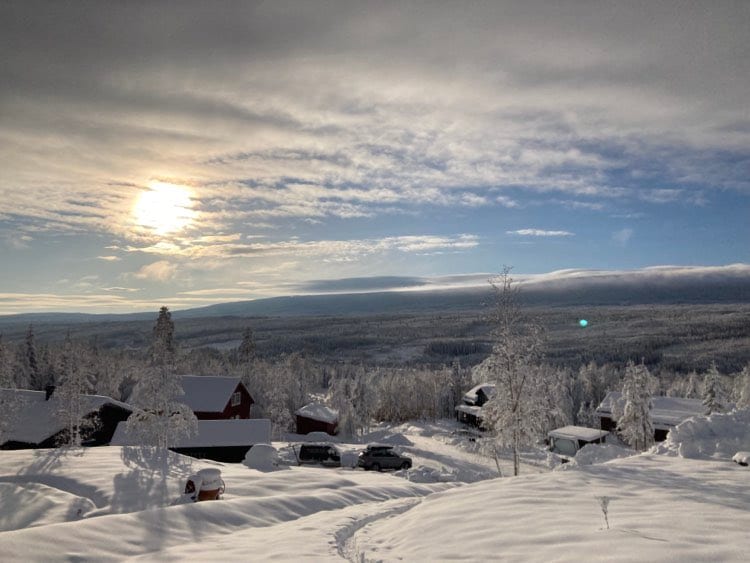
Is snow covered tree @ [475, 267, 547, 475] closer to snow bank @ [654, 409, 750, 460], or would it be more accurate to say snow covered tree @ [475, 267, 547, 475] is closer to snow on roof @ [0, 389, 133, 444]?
snow bank @ [654, 409, 750, 460]

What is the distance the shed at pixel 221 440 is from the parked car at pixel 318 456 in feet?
13.4

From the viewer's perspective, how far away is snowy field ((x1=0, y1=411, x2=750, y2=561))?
29.4 feet

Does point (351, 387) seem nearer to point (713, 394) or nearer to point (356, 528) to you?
point (713, 394)

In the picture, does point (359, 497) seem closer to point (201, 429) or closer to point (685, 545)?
point (685, 545)

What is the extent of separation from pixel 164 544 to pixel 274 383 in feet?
241

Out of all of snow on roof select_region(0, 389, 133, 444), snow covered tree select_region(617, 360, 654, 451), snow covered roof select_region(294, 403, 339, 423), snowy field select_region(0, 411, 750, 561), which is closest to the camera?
snowy field select_region(0, 411, 750, 561)

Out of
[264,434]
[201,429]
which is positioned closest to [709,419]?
[264,434]

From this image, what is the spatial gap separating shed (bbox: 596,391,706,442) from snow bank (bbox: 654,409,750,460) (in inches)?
1673

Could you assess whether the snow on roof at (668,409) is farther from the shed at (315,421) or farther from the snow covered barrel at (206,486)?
the snow covered barrel at (206,486)

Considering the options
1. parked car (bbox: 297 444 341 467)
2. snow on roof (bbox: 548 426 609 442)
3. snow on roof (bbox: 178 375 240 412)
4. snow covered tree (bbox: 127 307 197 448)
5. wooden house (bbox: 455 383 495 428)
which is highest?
snow covered tree (bbox: 127 307 197 448)

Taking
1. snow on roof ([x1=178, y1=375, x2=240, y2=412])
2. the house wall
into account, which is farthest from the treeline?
snow on roof ([x1=178, y1=375, x2=240, y2=412])

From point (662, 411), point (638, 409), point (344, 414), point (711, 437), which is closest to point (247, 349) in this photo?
point (344, 414)

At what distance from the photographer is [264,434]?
1727 inches

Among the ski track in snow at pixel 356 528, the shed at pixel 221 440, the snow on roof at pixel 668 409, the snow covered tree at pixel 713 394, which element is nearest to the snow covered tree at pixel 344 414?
the shed at pixel 221 440
